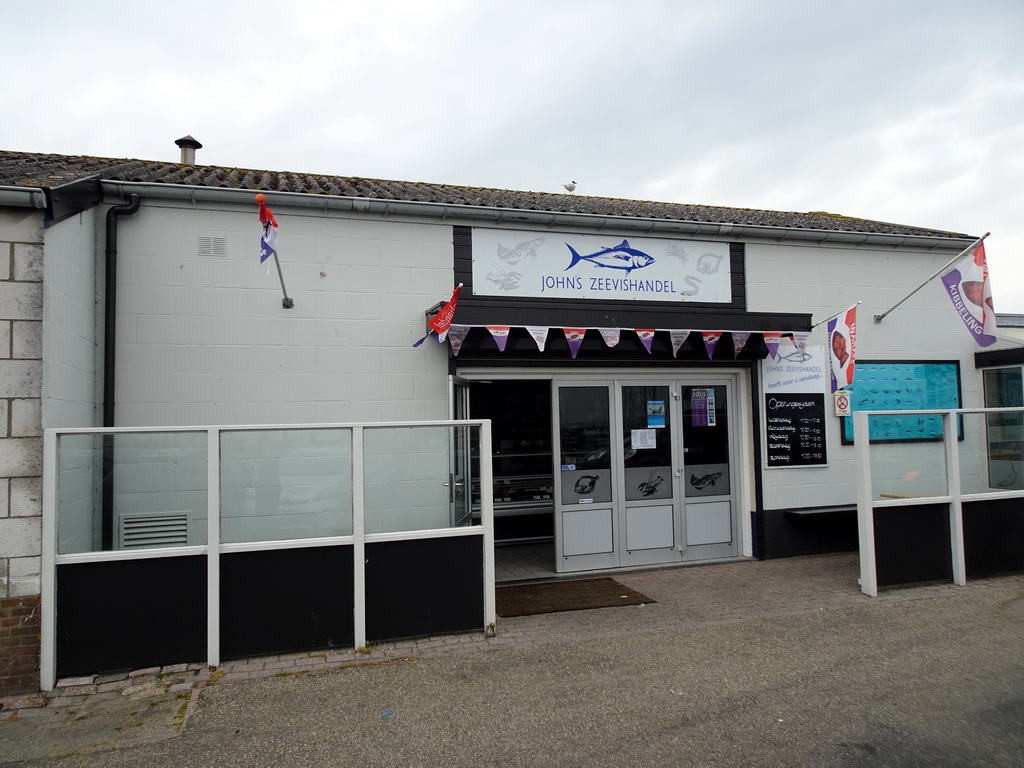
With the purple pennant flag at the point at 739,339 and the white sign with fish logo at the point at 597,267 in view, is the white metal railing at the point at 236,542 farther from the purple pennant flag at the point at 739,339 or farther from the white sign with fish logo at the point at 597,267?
the purple pennant flag at the point at 739,339

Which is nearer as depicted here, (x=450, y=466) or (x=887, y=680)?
(x=887, y=680)

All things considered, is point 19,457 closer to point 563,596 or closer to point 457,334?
point 457,334

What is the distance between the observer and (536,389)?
1049 cm

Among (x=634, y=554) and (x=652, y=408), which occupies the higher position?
(x=652, y=408)

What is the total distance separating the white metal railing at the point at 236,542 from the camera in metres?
4.71

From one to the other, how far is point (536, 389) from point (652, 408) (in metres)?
2.80

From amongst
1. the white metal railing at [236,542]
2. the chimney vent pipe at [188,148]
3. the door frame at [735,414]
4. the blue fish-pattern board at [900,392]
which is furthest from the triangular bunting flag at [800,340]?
the chimney vent pipe at [188,148]

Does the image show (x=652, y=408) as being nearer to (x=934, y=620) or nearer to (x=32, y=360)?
(x=934, y=620)

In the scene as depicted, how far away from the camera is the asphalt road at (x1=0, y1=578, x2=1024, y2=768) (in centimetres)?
374

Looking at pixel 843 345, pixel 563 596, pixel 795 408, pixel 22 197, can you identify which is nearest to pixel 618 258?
pixel 843 345

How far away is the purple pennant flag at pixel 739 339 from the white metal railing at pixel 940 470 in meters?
1.45

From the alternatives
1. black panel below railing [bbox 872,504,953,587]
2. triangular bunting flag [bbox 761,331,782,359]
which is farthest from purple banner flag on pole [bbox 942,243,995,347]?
black panel below railing [bbox 872,504,953,587]

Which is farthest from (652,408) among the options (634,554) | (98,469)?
(98,469)

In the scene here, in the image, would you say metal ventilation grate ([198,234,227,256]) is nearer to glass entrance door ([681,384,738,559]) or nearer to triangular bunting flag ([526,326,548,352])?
triangular bunting flag ([526,326,548,352])
